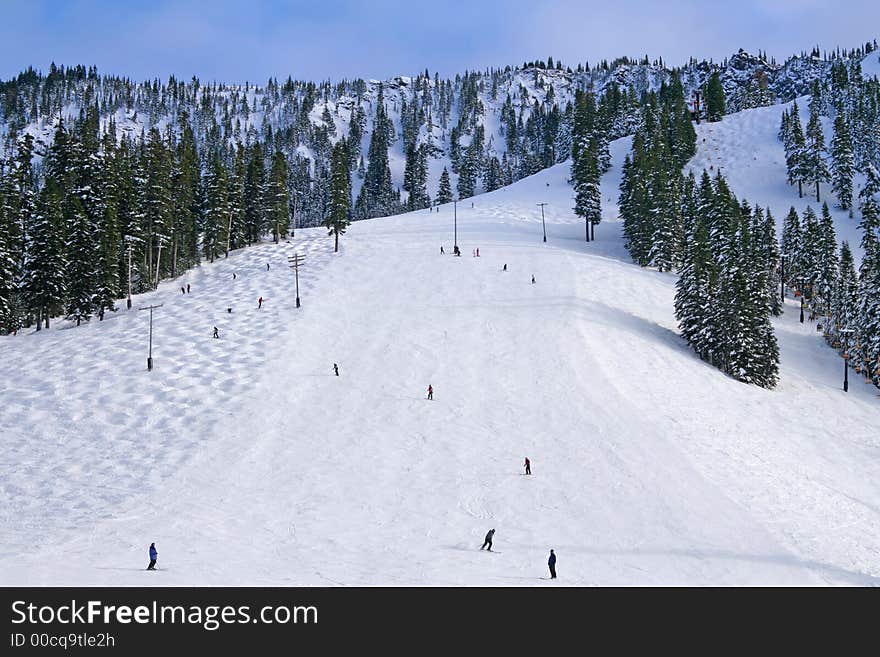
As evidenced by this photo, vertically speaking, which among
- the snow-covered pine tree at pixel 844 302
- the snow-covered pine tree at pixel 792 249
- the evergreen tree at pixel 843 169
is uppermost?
the evergreen tree at pixel 843 169

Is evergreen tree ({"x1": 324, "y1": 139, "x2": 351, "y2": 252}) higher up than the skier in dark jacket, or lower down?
higher up

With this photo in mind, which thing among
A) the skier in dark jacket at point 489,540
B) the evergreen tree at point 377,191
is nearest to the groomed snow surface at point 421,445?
the skier in dark jacket at point 489,540

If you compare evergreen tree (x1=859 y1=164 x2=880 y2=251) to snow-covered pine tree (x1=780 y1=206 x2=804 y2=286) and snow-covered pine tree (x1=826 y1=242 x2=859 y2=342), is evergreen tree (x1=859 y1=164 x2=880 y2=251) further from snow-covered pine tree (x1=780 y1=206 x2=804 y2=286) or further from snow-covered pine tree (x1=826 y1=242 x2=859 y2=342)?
snow-covered pine tree (x1=826 y1=242 x2=859 y2=342)

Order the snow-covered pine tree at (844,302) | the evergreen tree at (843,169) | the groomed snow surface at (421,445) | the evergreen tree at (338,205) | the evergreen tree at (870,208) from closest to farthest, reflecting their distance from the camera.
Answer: the groomed snow surface at (421,445), the snow-covered pine tree at (844,302), the evergreen tree at (338,205), the evergreen tree at (870,208), the evergreen tree at (843,169)

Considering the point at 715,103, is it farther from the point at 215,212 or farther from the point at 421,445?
the point at 421,445

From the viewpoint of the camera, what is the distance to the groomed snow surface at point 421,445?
2648 cm

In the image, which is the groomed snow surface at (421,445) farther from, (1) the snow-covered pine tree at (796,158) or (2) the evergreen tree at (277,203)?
(1) the snow-covered pine tree at (796,158)

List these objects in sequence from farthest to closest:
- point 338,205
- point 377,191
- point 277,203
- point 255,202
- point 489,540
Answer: point 377,191 < point 255,202 < point 277,203 < point 338,205 < point 489,540

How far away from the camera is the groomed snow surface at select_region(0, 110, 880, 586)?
2648cm

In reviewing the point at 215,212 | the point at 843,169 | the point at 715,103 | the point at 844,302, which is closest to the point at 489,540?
the point at 844,302

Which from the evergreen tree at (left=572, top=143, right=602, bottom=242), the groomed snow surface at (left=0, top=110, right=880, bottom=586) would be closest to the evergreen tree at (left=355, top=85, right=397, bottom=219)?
the evergreen tree at (left=572, top=143, right=602, bottom=242)

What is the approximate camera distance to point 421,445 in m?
38.0

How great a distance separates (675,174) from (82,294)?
8304 centimetres
